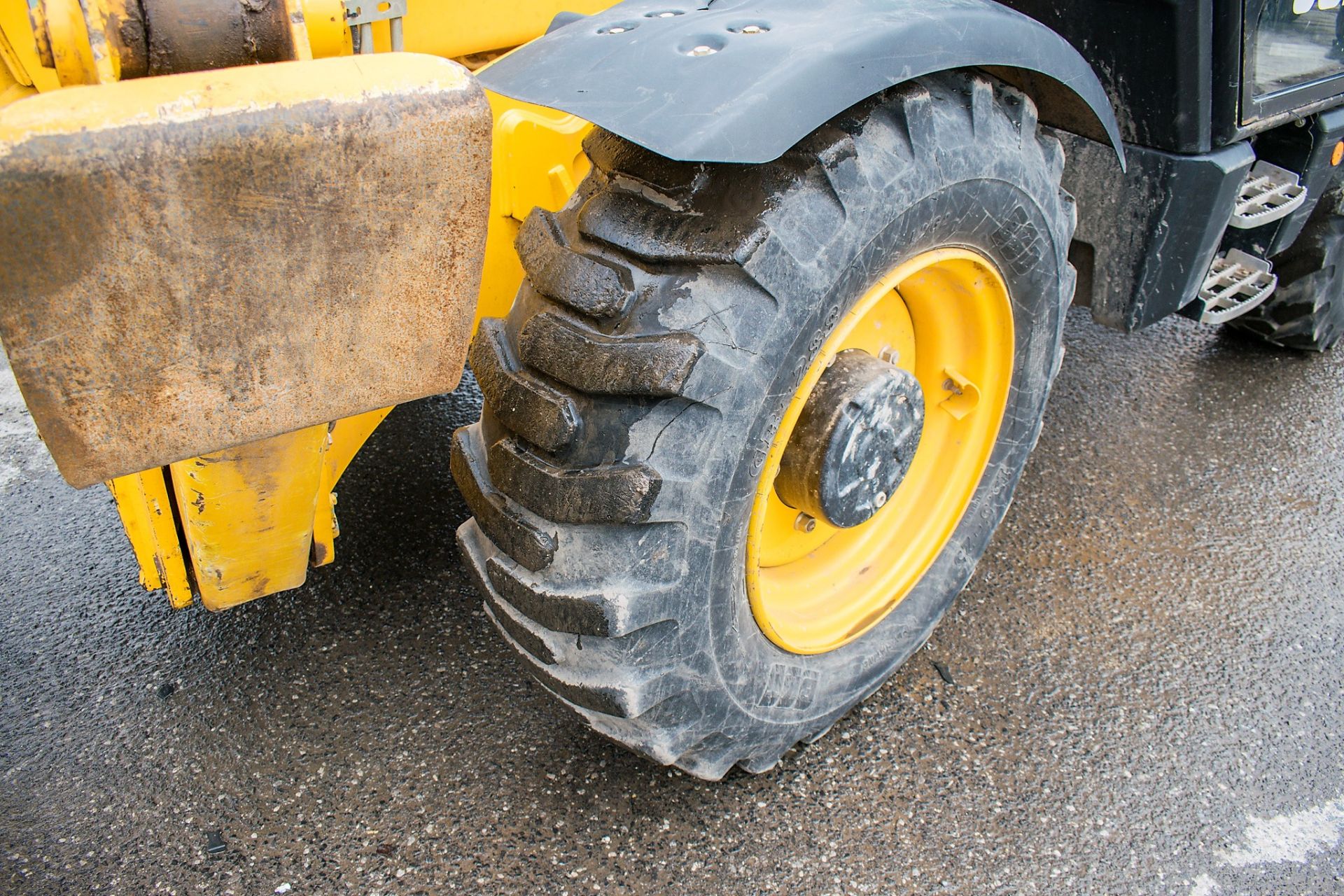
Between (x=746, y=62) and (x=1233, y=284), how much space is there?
169 centimetres

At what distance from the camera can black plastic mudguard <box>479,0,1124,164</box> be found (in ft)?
3.82

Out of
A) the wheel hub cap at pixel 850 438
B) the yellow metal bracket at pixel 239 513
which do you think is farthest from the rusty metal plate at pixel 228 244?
the wheel hub cap at pixel 850 438

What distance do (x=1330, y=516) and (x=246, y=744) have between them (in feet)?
8.41

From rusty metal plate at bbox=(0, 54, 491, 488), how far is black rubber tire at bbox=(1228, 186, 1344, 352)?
8.19 ft

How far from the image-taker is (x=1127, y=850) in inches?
68.9

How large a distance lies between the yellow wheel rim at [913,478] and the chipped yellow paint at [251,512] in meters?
0.70

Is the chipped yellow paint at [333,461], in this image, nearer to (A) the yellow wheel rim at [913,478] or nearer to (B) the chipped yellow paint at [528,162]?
(B) the chipped yellow paint at [528,162]

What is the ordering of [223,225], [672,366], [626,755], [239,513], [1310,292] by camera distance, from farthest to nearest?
1. [1310,292]
2. [626,755]
3. [239,513]
4. [672,366]
5. [223,225]

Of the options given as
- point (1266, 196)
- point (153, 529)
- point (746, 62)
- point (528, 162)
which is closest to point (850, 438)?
point (746, 62)

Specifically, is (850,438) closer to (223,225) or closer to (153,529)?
(223,225)

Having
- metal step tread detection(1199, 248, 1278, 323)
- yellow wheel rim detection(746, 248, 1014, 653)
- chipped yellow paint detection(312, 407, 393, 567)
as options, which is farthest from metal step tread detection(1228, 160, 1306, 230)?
chipped yellow paint detection(312, 407, 393, 567)

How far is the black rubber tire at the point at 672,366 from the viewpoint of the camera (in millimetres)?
1272

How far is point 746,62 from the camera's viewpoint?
123 centimetres

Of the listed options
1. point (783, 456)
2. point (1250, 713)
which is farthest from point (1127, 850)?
point (783, 456)
